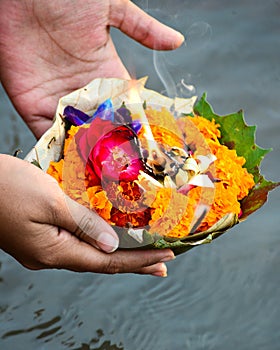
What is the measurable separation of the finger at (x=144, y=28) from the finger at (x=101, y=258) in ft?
2.11

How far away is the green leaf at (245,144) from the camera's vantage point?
1.52 m

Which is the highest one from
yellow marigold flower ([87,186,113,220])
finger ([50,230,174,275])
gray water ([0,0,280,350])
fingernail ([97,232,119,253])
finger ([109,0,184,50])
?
finger ([109,0,184,50])

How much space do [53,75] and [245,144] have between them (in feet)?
2.21

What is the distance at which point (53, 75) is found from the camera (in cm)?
198

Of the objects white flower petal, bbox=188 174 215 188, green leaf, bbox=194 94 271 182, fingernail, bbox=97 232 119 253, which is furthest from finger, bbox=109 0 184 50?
fingernail, bbox=97 232 119 253

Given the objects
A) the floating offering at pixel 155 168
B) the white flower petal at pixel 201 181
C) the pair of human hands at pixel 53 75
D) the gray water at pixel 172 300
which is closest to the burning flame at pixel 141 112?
the floating offering at pixel 155 168

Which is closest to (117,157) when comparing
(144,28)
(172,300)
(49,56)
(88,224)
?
(88,224)

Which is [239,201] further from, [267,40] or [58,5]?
[267,40]

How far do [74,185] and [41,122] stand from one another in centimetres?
57

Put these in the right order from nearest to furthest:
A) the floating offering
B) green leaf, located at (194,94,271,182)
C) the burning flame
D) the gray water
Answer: the floating offering
the burning flame
green leaf, located at (194,94,271,182)
the gray water

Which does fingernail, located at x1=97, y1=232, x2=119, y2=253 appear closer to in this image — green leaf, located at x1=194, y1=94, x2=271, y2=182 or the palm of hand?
green leaf, located at x1=194, y1=94, x2=271, y2=182

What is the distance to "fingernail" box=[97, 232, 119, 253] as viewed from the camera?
142 cm

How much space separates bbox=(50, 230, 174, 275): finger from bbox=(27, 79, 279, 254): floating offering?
0.16ft

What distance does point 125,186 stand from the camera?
1399 mm
